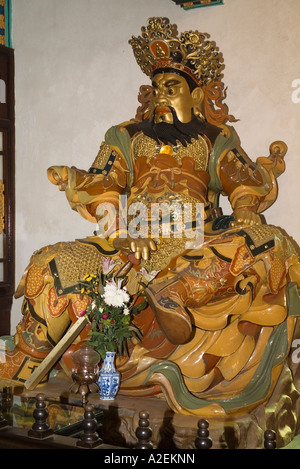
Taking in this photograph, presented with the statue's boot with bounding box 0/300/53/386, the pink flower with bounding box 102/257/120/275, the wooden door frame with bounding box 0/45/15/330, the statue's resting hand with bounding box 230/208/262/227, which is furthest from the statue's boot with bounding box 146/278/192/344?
the wooden door frame with bounding box 0/45/15/330

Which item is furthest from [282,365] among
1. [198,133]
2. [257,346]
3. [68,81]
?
[68,81]

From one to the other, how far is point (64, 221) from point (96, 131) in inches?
30.0

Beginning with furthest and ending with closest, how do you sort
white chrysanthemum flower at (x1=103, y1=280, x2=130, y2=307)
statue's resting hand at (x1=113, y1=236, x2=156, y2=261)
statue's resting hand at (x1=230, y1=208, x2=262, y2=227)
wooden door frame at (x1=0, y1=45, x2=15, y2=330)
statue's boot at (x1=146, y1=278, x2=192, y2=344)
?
1. wooden door frame at (x1=0, y1=45, x2=15, y2=330)
2. statue's resting hand at (x1=230, y1=208, x2=262, y2=227)
3. statue's resting hand at (x1=113, y1=236, x2=156, y2=261)
4. white chrysanthemum flower at (x1=103, y1=280, x2=130, y2=307)
5. statue's boot at (x1=146, y1=278, x2=192, y2=344)

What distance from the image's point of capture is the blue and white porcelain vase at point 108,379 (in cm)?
336

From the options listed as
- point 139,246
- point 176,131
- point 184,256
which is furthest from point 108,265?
point 176,131

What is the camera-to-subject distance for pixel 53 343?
3.64 meters

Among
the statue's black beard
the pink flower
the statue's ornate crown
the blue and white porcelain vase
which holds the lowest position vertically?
the blue and white porcelain vase

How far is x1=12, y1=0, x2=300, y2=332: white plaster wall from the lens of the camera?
13.7 ft

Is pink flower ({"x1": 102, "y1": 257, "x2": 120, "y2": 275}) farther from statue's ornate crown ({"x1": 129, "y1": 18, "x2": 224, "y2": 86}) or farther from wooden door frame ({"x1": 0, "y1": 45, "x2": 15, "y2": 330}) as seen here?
wooden door frame ({"x1": 0, "y1": 45, "x2": 15, "y2": 330})

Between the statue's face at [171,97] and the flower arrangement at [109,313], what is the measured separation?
103 centimetres

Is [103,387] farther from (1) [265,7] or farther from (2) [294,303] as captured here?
(1) [265,7]

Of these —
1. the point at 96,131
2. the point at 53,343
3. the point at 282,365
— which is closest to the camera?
the point at 282,365

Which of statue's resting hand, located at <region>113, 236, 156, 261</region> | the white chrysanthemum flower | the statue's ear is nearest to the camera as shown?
the white chrysanthemum flower

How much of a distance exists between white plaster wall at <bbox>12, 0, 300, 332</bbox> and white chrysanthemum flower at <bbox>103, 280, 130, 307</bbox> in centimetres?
142
